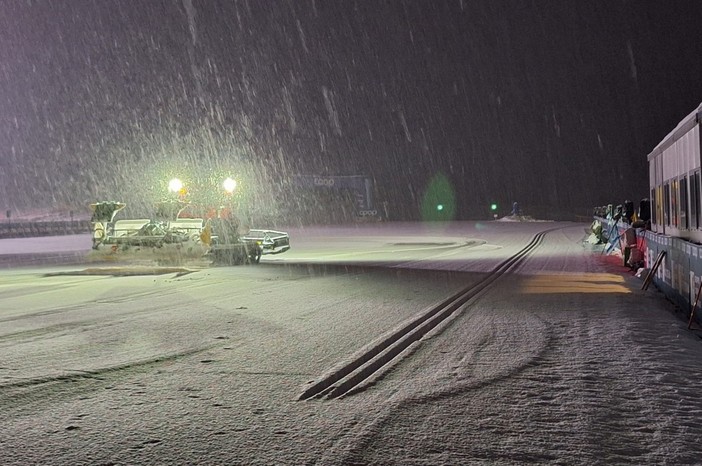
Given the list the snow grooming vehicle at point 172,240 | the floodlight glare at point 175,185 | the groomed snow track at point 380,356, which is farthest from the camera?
the floodlight glare at point 175,185

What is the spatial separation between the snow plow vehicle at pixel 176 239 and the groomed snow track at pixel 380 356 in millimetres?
9367

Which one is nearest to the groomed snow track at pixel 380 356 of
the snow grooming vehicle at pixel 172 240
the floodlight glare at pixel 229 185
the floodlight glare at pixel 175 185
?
the snow grooming vehicle at pixel 172 240

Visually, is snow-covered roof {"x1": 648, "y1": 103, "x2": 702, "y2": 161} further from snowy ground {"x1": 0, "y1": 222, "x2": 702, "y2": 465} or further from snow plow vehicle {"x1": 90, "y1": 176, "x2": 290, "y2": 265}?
snow plow vehicle {"x1": 90, "y1": 176, "x2": 290, "y2": 265}

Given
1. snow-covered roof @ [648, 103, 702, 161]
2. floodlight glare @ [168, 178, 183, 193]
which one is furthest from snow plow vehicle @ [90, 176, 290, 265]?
snow-covered roof @ [648, 103, 702, 161]

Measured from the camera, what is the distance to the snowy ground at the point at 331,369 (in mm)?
4582

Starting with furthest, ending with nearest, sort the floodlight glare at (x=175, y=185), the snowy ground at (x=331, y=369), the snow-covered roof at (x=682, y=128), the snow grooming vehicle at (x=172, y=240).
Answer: the floodlight glare at (x=175, y=185)
the snow grooming vehicle at (x=172, y=240)
the snow-covered roof at (x=682, y=128)
the snowy ground at (x=331, y=369)

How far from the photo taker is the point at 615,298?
40.6 feet

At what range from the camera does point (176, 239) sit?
20141 millimetres

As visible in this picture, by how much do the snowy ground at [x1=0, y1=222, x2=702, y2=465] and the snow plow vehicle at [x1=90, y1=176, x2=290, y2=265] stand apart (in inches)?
277

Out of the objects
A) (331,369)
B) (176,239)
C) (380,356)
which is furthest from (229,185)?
(331,369)

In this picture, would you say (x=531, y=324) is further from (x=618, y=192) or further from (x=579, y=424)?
(x=618, y=192)

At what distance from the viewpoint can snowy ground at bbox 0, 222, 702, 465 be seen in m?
4.58

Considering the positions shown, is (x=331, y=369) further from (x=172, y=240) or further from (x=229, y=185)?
(x=229, y=185)

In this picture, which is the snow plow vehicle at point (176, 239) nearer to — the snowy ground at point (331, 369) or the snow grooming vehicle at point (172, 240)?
the snow grooming vehicle at point (172, 240)
